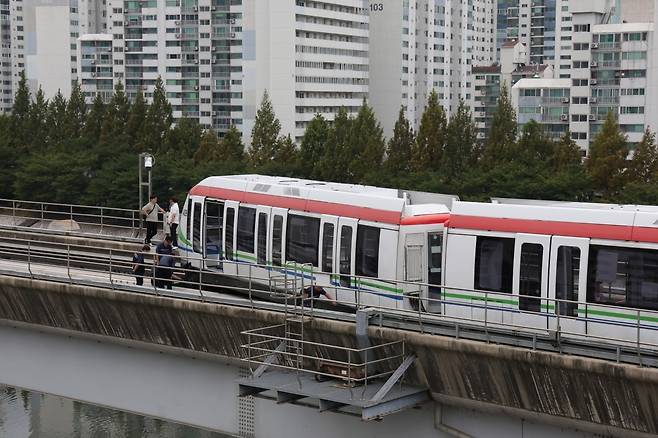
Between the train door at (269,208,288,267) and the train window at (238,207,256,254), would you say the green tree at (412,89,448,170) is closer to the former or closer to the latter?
the train window at (238,207,256,254)

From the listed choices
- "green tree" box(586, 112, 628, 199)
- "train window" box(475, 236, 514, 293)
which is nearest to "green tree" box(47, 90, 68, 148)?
"green tree" box(586, 112, 628, 199)

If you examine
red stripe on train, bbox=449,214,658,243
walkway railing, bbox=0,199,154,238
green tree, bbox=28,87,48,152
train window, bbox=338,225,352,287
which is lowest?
walkway railing, bbox=0,199,154,238

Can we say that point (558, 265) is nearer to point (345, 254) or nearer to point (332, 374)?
point (332, 374)

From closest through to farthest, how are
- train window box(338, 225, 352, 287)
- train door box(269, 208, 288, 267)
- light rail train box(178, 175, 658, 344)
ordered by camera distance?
light rail train box(178, 175, 658, 344)
train window box(338, 225, 352, 287)
train door box(269, 208, 288, 267)

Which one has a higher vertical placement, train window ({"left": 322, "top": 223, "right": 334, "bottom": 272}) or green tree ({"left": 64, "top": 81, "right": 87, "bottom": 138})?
green tree ({"left": 64, "top": 81, "right": 87, "bottom": 138})

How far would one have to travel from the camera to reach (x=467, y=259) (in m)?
20.0

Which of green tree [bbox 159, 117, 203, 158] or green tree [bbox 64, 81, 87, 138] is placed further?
green tree [bbox 64, 81, 87, 138]

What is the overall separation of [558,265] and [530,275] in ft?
1.70

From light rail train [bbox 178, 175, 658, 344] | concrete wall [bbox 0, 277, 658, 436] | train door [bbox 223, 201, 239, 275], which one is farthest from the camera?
train door [bbox 223, 201, 239, 275]

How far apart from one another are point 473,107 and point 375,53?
33611 millimetres

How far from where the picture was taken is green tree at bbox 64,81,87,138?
73.3 meters

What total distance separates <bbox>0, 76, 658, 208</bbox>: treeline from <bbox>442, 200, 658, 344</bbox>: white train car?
88.7 feet

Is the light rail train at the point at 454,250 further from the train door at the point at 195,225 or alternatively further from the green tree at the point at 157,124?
the green tree at the point at 157,124

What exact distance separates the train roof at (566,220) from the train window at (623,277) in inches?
9.3
